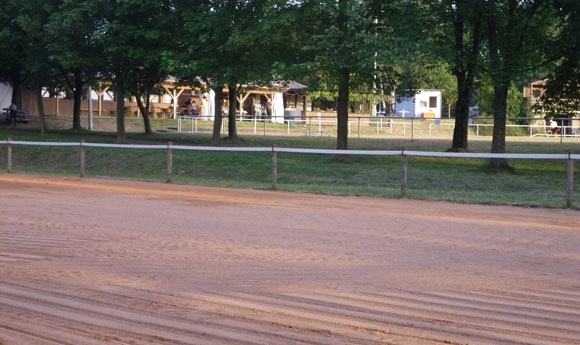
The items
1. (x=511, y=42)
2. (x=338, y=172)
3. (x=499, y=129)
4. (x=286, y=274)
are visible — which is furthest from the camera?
(x=499, y=129)

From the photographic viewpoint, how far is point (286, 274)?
10.2 meters

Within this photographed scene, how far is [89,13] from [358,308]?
29.4m

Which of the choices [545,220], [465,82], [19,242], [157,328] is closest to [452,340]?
[157,328]

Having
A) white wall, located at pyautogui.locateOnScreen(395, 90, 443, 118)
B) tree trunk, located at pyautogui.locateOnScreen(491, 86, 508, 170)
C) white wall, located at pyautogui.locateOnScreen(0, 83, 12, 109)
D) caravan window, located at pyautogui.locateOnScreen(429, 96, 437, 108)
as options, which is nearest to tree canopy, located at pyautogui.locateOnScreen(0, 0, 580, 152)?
tree trunk, located at pyautogui.locateOnScreen(491, 86, 508, 170)

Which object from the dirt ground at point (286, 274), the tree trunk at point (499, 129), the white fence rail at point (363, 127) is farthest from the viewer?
the white fence rail at point (363, 127)

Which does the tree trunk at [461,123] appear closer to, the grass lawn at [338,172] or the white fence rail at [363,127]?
the grass lawn at [338,172]

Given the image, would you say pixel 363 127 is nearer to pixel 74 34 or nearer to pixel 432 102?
pixel 432 102

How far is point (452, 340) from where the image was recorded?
23.6ft

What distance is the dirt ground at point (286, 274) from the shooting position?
7500 mm

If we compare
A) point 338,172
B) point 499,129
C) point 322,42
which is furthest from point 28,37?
point 499,129

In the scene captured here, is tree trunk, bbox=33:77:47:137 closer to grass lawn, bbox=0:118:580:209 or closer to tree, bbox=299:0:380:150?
grass lawn, bbox=0:118:580:209

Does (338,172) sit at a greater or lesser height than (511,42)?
lesser

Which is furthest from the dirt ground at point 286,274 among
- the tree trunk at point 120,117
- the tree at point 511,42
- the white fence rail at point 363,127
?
the white fence rail at point 363,127

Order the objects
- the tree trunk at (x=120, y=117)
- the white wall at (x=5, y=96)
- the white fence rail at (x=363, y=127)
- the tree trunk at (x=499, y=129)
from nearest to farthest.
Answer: the tree trunk at (x=499, y=129), the tree trunk at (x=120, y=117), the white fence rail at (x=363, y=127), the white wall at (x=5, y=96)
